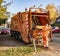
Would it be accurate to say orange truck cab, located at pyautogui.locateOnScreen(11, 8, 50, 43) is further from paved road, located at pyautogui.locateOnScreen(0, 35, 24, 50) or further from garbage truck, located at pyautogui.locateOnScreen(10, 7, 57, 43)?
paved road, located at pyautogui.locateOnScreen(0, 35, 24, 50)

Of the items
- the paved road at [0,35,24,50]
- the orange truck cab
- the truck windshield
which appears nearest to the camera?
the paved road at [0,35,24,50]

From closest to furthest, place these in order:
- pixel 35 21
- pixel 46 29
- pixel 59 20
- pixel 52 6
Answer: pixel 46 29, pixel 35 21, pixel 59 20, pixel 52 6

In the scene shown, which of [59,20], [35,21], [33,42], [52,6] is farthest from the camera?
[52,6]

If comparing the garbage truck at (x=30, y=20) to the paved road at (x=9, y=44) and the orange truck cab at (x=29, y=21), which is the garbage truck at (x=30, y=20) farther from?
the paved road at (x=9, y=44)

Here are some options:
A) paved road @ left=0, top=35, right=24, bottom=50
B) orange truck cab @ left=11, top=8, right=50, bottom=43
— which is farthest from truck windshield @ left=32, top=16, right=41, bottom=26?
paved road @ left=0, top=35, right=24, bottom=50

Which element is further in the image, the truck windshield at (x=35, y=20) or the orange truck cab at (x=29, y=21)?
the truck windshield at (x=35, y=20)

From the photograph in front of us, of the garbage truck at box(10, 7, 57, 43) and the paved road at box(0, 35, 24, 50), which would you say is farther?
the garbage truck at box(10, 7, 57, 43)

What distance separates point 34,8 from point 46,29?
2.97 m

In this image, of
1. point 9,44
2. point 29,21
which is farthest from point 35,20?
point 9,44

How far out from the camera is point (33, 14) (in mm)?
21719

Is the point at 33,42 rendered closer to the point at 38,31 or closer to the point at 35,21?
the point at 38,31

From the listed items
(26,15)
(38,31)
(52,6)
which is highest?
(52,6)

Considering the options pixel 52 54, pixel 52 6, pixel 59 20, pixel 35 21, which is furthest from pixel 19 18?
pixel 52 6

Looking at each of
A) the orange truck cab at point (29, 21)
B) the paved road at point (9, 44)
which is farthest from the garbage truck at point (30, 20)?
the paved road at point (9, 44)
